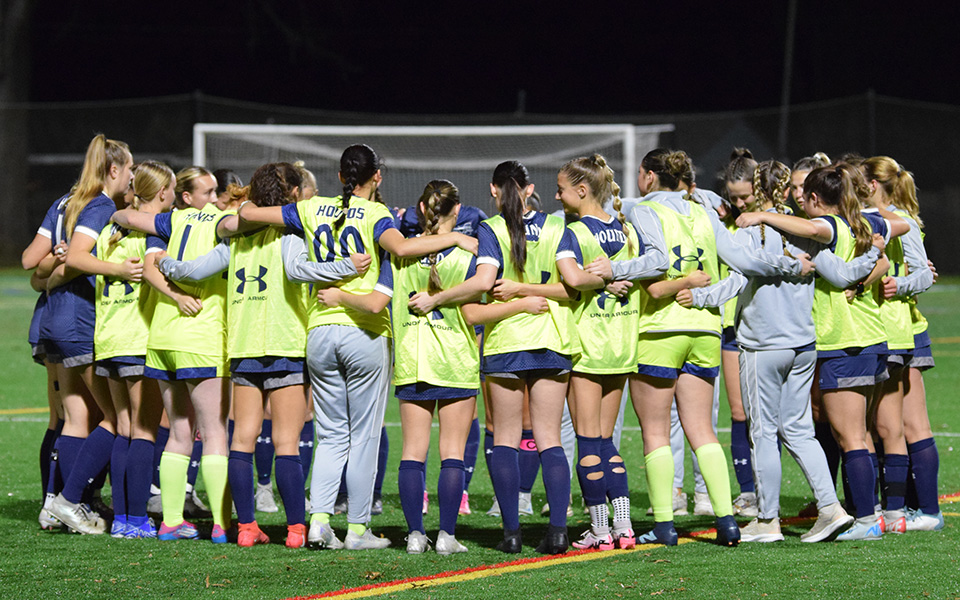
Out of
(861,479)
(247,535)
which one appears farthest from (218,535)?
(861,479)

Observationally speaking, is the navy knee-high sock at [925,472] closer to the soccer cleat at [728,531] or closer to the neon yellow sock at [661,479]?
the soccer cleat at [728,531]

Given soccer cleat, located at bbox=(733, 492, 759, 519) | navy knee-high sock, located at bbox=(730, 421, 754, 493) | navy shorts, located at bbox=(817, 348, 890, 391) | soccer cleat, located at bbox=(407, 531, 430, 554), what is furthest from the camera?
navy knee-high sock, located at bbox=(730, 421, 754, 493)

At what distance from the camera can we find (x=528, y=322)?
191 inches

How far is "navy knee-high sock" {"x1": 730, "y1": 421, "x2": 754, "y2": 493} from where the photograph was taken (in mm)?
6059

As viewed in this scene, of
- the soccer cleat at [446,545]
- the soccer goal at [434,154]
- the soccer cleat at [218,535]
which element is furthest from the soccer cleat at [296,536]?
the soccer goal at [434,154]

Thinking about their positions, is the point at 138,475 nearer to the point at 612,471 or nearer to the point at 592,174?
the point at 612,471

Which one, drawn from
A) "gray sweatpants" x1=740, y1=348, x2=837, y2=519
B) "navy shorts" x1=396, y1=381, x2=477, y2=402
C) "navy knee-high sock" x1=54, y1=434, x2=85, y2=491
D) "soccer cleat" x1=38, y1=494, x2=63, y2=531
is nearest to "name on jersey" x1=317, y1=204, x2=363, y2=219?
"navy shorts" x1=396, y1=381, x2=477, y2=402

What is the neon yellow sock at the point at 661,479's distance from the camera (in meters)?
5.04

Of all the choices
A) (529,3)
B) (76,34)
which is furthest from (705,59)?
(76,34)

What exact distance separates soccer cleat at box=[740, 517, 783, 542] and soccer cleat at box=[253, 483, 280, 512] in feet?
8.43

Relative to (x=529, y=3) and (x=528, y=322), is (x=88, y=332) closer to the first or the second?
(x=528, y=322)

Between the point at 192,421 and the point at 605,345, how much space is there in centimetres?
200

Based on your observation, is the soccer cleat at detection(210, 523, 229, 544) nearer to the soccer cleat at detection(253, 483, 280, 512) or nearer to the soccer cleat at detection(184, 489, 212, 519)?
the soccer cleat at detection(184, 489, 212, 519)

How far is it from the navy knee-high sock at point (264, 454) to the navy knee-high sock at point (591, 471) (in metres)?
1.91
